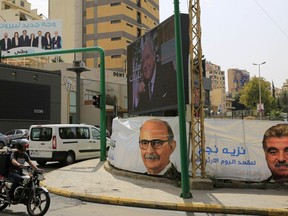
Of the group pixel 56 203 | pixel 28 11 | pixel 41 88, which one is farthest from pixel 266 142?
pixel 28 11

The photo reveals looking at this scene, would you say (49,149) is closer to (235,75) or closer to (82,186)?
(82,186)

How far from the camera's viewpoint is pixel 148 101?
57.5 ft

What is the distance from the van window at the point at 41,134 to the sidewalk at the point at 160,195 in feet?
11.9

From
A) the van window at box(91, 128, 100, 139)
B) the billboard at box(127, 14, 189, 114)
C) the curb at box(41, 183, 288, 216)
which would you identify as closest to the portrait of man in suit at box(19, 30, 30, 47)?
the billboard at box(127, 14, 189, 114)

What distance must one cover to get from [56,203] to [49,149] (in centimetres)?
746

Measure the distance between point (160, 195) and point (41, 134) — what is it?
8.40m

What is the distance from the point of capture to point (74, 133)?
57.0ft

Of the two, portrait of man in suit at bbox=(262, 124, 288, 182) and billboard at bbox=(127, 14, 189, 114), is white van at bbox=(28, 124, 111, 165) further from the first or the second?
portrait of man in suit at bbox=(262, 124, 288, 182)

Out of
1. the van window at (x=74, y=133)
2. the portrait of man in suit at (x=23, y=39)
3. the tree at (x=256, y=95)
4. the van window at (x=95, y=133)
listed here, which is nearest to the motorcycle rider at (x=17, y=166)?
the van window at (x=74, y=133)

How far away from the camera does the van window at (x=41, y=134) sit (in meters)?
16.5

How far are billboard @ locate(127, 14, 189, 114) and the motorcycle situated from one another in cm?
816

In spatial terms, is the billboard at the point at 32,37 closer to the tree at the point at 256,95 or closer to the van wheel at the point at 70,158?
the van wheel at the point at 70,158

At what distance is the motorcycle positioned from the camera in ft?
25.0

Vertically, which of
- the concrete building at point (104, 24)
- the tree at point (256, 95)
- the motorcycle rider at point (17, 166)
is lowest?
the motorcycle rider at point (17, 166)
